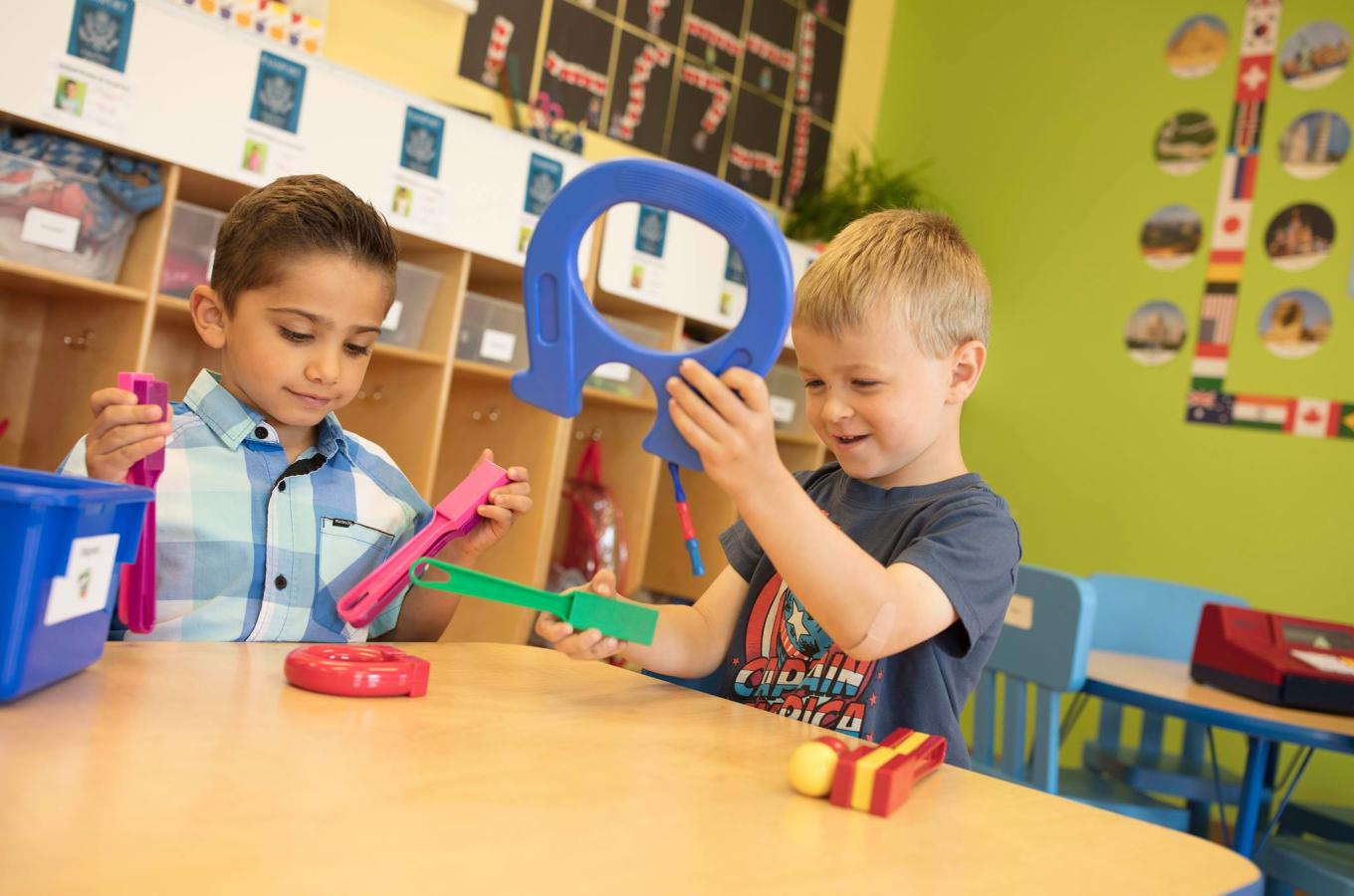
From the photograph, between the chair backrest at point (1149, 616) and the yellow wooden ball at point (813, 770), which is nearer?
the yellow wooden ball at point (813, 770)

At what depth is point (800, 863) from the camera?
616 millimetres

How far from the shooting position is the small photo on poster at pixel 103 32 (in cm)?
214

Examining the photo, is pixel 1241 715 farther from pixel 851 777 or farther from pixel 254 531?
pixel 254 531

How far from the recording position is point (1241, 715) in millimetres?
1885

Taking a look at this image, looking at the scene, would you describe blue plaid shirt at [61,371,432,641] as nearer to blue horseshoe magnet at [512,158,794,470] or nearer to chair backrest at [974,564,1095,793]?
blue horseshoe magnet at [512,158,794,470]

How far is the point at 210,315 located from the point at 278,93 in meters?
1.25

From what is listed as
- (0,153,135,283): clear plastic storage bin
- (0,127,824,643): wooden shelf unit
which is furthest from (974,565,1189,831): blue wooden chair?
(0,153,135,283): clear plastic storage bin

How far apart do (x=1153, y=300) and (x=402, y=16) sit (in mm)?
2441

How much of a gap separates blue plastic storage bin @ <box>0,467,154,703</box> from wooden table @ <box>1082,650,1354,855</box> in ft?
5.60

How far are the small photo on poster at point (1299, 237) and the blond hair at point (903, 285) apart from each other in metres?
2.61

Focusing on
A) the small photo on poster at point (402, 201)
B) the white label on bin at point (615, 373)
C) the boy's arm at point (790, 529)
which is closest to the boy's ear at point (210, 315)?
the boy's arm at point (790, 529)

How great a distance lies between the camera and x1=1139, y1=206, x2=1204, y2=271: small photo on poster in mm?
3662

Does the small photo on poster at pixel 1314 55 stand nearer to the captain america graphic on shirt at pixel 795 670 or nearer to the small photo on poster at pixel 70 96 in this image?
the captain america graphic on shirt at pixel 795 670

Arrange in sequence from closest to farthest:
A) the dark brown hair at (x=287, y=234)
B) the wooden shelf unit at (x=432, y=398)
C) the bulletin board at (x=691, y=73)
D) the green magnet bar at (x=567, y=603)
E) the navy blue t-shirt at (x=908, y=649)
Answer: the green magnet bar at (x=567, y=603) < the navy blue t-shirt at (x=908, y=649) < the dark brown hair at (x=287, y=234) < the wooden shelf unit at (x=432, y=398) < the bulletin board at (x=691, y=73)
